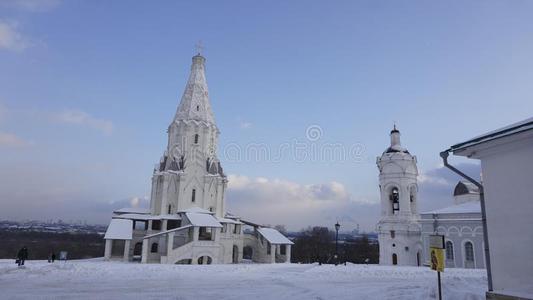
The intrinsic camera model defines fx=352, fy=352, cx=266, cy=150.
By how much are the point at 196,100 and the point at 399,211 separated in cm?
2447

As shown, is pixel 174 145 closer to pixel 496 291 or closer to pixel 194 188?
pixel 194 188

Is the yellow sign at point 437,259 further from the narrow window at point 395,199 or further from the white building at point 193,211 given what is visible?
the narrow window at point 395,199

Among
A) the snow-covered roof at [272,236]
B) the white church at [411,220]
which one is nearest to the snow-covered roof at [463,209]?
the white church at [411,220]

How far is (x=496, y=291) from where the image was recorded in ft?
24.9

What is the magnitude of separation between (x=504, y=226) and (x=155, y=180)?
3462cm

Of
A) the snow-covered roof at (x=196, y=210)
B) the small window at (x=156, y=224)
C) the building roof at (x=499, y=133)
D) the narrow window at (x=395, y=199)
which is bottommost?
the small window at (x=156, y=224)

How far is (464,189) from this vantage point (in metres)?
36.2

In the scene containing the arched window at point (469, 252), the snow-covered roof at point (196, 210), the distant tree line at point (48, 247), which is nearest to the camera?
the arched window at point (469, 252)

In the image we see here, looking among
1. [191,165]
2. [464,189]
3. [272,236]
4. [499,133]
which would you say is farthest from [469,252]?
[191,165]

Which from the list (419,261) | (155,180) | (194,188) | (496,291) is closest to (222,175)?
(194,188)

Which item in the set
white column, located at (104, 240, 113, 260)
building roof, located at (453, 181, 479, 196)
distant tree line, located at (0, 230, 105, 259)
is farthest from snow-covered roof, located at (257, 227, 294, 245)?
distant tree line, located at (0, 230, 105, 259)

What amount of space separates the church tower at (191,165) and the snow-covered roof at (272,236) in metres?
5.06

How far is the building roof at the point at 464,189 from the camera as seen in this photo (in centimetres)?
3594

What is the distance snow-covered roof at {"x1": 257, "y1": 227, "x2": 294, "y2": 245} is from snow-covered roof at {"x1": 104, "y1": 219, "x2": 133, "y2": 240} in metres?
12.6
